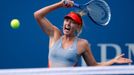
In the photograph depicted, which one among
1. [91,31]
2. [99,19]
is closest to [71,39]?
[99,19]

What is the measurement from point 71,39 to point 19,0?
1.39 metres

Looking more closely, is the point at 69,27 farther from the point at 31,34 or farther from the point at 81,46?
the point at 31,34

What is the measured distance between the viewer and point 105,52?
15.8 feet

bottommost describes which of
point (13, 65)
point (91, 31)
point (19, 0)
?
point (13, 65)

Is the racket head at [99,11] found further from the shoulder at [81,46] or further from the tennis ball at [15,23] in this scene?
the tennis ball at [15,23]

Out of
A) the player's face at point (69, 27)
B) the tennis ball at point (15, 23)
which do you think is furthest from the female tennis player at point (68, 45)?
the tennis ball at point (15, 23)

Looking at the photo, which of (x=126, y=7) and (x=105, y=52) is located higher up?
(x=126, y=7)

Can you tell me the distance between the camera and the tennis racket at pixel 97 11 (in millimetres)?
3705

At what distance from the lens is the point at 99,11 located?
3746 millimetres

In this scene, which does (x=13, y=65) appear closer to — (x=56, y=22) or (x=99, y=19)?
(x=56, y=22)

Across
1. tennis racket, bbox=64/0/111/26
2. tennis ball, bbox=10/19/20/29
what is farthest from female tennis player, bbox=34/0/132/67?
tennis ball, bbox=10/19/20/29

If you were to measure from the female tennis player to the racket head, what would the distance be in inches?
7.4

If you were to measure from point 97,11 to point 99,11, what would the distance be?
0.02 metres

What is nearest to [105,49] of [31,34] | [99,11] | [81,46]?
[31,34]
